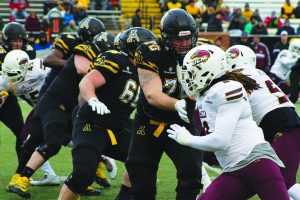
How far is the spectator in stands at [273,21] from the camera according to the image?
20906 millimetres

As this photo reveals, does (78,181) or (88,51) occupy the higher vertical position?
(88,51)

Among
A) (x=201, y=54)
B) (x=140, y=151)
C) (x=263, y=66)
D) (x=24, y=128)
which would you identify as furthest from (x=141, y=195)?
(x=263, y=66)

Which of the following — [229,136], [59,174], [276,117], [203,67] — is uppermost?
[203,67]

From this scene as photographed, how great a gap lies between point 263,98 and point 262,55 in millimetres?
11160

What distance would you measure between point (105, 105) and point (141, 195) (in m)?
0.81

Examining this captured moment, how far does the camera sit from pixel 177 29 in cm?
492

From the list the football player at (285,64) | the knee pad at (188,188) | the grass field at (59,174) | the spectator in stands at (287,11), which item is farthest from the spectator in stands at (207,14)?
the knee pad at (188,188)

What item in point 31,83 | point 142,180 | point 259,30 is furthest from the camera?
point 259,30

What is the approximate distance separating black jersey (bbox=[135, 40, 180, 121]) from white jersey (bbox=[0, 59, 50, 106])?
2075 millimetres

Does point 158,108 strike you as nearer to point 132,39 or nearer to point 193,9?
point 132,39

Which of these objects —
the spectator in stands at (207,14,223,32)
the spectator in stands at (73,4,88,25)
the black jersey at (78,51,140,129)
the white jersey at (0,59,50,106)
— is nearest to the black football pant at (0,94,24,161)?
the white jersey at (0,59,50,106)

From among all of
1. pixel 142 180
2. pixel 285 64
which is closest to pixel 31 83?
pixel 142 180

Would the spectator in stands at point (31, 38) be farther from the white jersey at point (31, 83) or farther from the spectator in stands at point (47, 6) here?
the white jersey at point (31, 83)

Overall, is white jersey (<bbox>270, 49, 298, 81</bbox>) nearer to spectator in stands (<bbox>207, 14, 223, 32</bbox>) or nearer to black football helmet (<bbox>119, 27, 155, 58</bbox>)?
black football helmet (<bbox>119, 27, 155, 58</bbox>)
